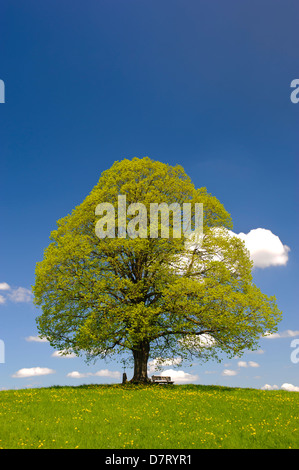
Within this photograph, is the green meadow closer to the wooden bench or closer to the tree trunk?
the tree trunk

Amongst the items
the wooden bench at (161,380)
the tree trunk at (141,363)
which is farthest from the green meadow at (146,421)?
the wooden bench at (161,380)

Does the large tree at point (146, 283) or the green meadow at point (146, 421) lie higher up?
the large tree at point (146, 283)

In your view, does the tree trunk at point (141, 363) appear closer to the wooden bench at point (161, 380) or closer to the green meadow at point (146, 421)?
the wooden bench at point (161, 380)

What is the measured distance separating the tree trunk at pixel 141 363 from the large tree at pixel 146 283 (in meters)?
0.07

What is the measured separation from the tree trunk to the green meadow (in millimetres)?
4277

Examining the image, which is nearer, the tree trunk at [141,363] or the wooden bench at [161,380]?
the tree trunk at [141,363]

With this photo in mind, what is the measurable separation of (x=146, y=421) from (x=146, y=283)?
13.0 meters

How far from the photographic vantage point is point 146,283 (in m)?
29.5

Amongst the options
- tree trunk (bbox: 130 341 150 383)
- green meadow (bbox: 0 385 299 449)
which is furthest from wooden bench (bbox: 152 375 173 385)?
green meadow (bbox: 0 385 299 449)

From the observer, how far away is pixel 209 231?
3092 cm

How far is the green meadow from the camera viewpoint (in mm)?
14781

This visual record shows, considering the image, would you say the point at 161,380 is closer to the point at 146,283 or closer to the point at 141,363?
the point at 141,363

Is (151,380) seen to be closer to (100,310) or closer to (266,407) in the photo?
(100,310)

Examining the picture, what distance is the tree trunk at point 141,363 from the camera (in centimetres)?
2948
